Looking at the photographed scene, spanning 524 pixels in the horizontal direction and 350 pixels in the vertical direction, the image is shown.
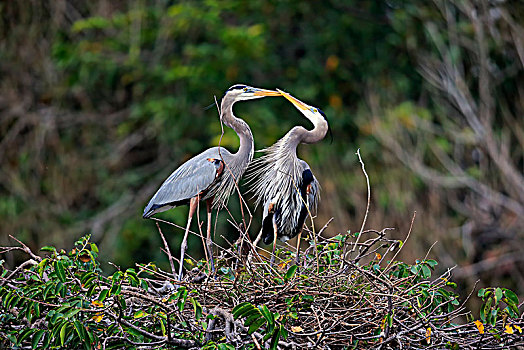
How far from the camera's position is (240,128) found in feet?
15.0

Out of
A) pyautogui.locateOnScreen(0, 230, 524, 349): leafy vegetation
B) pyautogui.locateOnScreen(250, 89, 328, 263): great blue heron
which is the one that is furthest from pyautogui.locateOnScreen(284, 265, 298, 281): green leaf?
pyautogui.locateOnScreen(250, 89, 328, 263): great blue heron

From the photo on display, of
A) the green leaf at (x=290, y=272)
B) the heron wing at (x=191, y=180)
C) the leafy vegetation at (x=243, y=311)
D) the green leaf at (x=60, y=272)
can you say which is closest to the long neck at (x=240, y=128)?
the heron wing at (x=191, y=180)

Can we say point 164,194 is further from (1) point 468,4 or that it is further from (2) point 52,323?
(1) point 468,4

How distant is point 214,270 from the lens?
11.5ft

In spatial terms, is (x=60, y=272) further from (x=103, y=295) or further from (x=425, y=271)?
(x=425, y=271)

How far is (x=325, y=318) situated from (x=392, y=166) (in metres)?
6.06

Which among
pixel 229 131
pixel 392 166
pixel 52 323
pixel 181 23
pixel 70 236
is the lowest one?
pixel 70 236

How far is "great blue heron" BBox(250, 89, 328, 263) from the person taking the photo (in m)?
4.48

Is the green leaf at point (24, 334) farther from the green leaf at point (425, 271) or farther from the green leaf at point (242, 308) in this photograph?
the green leaf at point (425, 271)

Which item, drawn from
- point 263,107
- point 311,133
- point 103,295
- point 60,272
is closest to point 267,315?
point 103,295

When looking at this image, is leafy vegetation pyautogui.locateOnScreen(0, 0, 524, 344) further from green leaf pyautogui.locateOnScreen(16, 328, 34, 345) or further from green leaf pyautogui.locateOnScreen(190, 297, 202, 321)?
green leaf pyautogui.locateOnScreen(16, 328, 34, 345)

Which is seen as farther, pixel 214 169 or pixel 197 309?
pixel 214 169

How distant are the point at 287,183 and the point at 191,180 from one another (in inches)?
22.3

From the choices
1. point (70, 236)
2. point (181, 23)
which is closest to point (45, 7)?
point (181, 23)
